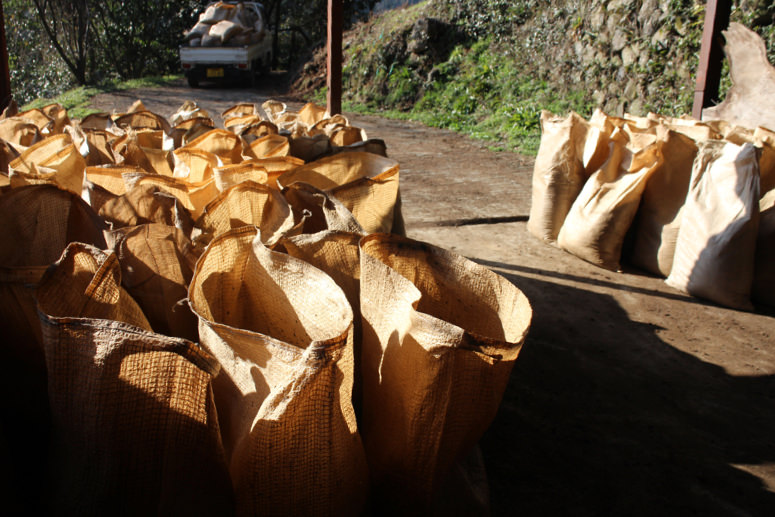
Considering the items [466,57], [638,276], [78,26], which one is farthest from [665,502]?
[78,26]

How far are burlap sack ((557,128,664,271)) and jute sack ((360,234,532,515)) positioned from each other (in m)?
2.77

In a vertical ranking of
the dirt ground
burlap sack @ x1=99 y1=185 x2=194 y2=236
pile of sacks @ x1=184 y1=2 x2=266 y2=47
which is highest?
pile of sacks @ x1=184 y1=2 x2=266 y2=47

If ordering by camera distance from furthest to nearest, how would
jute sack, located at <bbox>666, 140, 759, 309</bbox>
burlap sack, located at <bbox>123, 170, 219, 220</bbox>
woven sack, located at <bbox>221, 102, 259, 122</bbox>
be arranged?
woven sack, located at <bbox>221, 102, 259, 122</bbox>
jute sack, located at <bbox>666, 140, 759, 309</bbox>
burlap sack, located at <bbox>123, 170, 219, 220</bbox>

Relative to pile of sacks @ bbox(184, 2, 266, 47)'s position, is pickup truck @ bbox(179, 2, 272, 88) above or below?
below

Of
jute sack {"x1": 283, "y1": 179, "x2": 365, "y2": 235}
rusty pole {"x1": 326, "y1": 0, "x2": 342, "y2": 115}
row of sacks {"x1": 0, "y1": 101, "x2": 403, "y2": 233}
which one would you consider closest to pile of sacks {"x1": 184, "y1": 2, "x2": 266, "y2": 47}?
rusty pole {"x1": 326, "y1": 0, "x2": 342, "y2": 115}

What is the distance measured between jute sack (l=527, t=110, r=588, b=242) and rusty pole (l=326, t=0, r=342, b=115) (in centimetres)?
148

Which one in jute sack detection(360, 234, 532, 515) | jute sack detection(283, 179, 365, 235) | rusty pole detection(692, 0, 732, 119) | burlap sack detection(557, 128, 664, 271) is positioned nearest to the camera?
jute sack detection(360, 234, 532, 515)

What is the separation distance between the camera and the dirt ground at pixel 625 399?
1804 mm

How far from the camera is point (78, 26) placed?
15391mm

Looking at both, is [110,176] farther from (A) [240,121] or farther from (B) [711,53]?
(B) [711,53]

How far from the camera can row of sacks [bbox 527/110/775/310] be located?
3219 mm

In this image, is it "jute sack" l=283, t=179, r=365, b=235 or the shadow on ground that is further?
the shadow on ground

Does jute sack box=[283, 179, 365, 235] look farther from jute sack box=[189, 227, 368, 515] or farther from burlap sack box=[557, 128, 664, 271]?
burlap sack box=[557, 128, 664, 271]

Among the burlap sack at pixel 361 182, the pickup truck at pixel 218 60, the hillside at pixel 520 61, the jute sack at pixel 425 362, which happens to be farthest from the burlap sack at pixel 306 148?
the pickup truck at pixel 218 60
